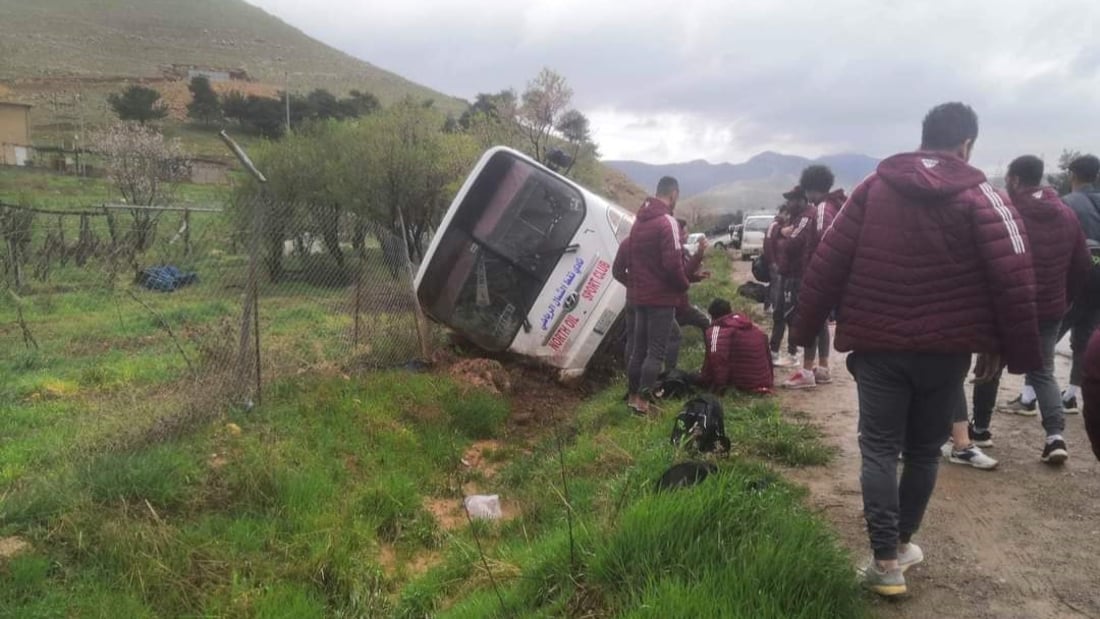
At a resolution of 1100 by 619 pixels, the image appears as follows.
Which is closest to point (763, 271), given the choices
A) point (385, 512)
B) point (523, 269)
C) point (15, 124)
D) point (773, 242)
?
point (773, 242)

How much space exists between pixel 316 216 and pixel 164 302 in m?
1.91

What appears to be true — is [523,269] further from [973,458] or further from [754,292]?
[754,292]

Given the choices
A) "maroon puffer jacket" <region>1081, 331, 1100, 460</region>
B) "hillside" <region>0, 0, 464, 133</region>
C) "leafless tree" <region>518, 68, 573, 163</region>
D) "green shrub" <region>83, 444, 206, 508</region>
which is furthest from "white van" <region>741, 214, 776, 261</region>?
"hillside" <region>0, 0, 464, 133</region>

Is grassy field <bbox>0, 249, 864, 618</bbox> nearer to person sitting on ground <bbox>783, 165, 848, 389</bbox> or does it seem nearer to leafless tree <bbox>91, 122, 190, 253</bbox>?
person sitting on ground <bbox>783, 165, 848, 389</bbox>

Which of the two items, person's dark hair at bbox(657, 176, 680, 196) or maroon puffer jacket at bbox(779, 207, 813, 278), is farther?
maroon puffer jacket at bbox(779, 207, 813, 278)

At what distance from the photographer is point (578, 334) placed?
283 inches

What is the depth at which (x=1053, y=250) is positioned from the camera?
3971 millimetres

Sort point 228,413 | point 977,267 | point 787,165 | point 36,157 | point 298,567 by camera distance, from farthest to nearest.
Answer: point 787,165 < point 36,157 < point 228,413 < point 298,567 < point 977,267

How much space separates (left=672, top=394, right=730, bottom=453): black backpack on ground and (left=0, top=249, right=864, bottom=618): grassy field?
15 cm

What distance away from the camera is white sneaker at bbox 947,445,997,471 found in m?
4.24

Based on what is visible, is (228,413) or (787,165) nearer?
(228,413)

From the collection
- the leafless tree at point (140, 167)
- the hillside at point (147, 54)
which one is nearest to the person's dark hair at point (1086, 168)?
the leafless tree at point (140, 167)

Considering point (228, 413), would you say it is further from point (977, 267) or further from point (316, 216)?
point (977, 267)

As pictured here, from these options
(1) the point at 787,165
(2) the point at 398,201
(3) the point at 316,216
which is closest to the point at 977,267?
(3) the point at 316,216
